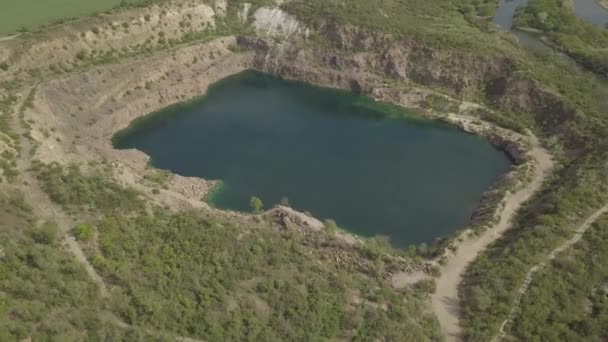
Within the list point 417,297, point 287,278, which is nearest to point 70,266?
point 287,278

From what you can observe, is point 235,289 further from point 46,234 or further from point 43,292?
point 46,234

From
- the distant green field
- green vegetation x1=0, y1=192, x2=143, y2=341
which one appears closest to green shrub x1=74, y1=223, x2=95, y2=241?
green vegetation x1=0, y1=192, x2=143, y2=341

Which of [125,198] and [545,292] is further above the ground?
[545,292]

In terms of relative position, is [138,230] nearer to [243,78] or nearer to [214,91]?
[214,91]

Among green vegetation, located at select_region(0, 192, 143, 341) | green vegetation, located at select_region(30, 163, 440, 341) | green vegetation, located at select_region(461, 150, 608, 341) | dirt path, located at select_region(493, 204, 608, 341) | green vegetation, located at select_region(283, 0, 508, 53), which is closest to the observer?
green vegetation, located at select_region(0, 192, 143, 341)

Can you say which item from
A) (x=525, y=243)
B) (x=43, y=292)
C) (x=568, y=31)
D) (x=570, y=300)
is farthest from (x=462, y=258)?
(x=568, y=31)

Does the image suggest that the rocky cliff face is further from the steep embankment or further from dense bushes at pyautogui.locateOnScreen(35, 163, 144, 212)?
dense bushes at pyautogui.locateOnScreen(35, 163, 144, 212)
